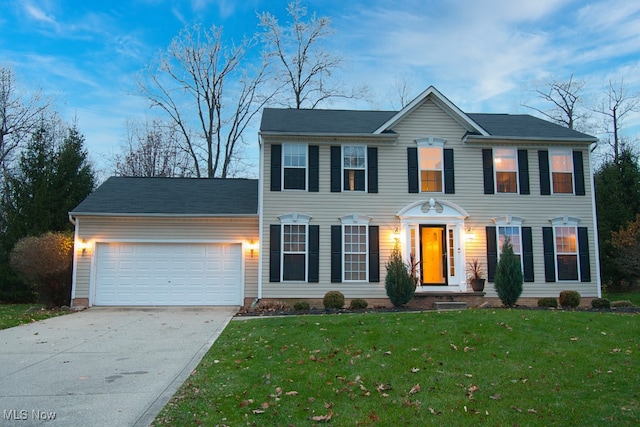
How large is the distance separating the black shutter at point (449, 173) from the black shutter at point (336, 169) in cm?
341

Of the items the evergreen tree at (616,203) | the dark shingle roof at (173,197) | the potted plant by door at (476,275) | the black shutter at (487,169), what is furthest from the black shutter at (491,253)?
the dark shingle roof at (173,197)

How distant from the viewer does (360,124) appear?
54.6ft

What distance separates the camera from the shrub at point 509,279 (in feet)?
42.5

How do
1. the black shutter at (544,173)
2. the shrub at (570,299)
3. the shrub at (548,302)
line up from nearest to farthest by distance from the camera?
the shrub at (570,299)
the shrub at (548,302)
the black shutter at (544,173)

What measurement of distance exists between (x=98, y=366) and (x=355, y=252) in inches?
361

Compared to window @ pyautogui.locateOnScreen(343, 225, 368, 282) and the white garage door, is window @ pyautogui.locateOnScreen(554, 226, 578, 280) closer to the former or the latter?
window @ pyautogui.locateOnScreen(343, 225, 368, 282)

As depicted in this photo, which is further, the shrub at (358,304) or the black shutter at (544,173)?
the black shutter at (544,173)

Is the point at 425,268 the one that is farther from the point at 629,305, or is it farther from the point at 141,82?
the point at 141,82

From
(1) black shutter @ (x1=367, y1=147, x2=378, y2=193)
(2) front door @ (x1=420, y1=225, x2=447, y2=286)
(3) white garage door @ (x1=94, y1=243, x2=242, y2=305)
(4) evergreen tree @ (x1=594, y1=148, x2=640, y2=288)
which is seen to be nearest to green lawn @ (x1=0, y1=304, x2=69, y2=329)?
(3) white garage door @ (x1=94, y1=243, x2=242, y2=305)

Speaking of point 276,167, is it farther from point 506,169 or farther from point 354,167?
point 506,169

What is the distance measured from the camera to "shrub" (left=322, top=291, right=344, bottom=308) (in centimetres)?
1391

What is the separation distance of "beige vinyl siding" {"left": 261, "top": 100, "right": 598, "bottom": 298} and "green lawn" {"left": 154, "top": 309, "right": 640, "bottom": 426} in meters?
5.42

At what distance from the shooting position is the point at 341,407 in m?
5.23

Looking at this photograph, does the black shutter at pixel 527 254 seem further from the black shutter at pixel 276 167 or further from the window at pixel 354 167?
the black shutter at pixel 276 167
